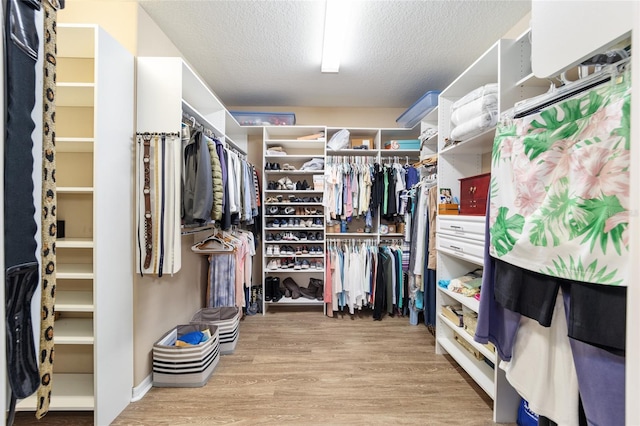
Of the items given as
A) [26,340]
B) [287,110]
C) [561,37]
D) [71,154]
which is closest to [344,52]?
[287,110]

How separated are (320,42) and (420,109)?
1326mm

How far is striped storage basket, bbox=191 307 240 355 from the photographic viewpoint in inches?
85.0

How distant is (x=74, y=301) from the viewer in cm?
145

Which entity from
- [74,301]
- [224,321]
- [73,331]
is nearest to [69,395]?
[73,331]

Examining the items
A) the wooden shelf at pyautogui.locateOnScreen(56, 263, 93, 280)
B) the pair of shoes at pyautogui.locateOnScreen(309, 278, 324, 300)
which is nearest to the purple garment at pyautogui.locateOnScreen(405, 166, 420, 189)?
the pair of shoes at pyautogui.locateOnScreen(309, 278, 324, 300)

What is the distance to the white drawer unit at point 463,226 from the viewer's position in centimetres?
156

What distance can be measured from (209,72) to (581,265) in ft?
10.4

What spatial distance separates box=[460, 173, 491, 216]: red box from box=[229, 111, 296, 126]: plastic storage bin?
7.07ft

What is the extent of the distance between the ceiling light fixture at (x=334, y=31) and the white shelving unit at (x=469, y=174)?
982 millimetres

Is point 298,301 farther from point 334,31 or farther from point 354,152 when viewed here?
point 334,31

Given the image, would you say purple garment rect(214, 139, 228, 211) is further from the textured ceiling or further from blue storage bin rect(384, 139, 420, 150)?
blue storage bin rect(384, 139, 420, 150)

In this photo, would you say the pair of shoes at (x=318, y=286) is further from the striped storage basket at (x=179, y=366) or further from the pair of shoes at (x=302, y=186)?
the striped storage basket at (x=179, y=366)

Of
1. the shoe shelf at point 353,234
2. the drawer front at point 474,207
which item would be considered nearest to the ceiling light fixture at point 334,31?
the drawer front at point 474,207

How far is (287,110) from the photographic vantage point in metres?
3.41
